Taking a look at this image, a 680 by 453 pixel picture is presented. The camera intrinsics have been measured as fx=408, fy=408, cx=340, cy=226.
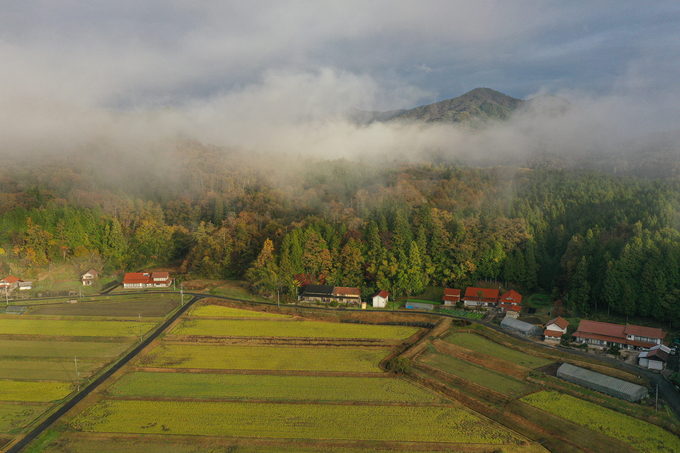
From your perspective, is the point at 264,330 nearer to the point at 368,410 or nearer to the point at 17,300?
the point at 368,410

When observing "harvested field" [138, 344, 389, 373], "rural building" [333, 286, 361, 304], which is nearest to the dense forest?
"rural building" [333, 286, 361, 304]

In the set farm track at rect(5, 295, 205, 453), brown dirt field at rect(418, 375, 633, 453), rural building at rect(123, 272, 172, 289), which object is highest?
rural building at rect(123, 272, 172, 289)

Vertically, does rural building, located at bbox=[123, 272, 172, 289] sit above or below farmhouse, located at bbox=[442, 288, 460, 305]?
above

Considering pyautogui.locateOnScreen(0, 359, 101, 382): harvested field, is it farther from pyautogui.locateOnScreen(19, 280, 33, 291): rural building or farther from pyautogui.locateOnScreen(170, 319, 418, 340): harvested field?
pyautogui.locateOnScreen(19, 280, 33, 291): rural building

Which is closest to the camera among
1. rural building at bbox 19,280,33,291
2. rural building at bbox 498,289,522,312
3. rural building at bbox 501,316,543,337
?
rural building at bbox 501,316,543,337

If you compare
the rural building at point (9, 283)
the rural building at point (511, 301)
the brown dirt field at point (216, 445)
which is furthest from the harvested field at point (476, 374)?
the rural building at point (9, 283)

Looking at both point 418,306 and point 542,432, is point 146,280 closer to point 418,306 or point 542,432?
point 418,306

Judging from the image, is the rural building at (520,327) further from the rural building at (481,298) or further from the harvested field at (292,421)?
the harvested field at (292,421)
